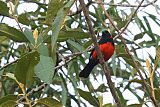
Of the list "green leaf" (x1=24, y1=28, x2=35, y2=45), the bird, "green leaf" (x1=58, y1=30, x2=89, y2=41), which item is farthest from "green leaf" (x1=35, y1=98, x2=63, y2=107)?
the bird

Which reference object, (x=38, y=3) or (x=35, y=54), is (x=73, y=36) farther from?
(x=38, y=3)

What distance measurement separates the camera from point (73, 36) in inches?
44.9

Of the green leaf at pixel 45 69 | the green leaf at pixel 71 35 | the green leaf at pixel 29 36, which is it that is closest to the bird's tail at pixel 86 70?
the green leaf at pixel 71 35

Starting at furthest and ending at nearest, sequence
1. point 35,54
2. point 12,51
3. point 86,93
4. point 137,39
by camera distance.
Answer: point 12,51, point 137,39, point 86,93, point 35,54

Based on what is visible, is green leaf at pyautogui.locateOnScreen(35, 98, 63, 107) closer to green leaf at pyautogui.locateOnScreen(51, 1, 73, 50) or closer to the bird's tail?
green leaf at pyautogui.locateOnScreen(51, 1, 73, 50)

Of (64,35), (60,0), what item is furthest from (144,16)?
(60,0)

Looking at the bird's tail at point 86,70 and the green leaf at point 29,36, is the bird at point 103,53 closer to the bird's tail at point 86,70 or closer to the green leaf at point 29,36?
the bird's tail at point 86,70

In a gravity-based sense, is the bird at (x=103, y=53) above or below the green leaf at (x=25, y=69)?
below

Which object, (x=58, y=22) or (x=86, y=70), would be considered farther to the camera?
(x=86, y=70)

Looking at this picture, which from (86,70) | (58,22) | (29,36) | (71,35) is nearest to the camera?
(58,22)

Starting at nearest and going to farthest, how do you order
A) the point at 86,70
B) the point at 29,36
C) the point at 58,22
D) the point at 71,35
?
the point at 58,22
the point at 29,36
the point at 71,35
the point at 86,70

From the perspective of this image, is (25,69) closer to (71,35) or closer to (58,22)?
(58,22)

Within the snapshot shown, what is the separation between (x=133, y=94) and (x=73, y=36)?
1135mm

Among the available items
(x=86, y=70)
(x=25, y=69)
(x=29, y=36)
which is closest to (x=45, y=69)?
(x=25, y=69)
